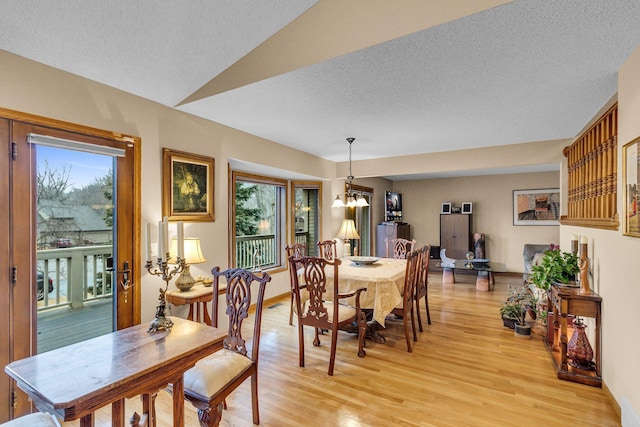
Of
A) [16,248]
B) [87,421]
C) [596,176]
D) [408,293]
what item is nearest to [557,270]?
[596,176]

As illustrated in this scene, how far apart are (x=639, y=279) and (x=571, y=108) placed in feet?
6.30

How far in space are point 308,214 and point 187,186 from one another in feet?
9.67

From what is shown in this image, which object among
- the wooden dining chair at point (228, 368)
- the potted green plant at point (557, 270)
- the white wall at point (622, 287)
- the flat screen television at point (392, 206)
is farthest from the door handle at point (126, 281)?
the flat screen television at point (392, 206)

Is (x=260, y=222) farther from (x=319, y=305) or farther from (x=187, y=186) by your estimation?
(x=319, y=305)

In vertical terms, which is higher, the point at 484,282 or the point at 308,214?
the point at 308,214

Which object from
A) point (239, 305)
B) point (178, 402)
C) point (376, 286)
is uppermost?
point (239, 305)

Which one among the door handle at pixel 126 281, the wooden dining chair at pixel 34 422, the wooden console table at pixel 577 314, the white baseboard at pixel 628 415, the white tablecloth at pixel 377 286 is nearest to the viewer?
the wooden dining chair at pixel 34 422

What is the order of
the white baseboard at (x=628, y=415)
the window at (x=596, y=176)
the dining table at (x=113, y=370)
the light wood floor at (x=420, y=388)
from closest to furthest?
1. the dining table at (x=113, y=370)
2. the white baseboard at (x=628, y=415)
3. the light wood floor at (x=420, y=388)
4. the window at (x=596, y=176)

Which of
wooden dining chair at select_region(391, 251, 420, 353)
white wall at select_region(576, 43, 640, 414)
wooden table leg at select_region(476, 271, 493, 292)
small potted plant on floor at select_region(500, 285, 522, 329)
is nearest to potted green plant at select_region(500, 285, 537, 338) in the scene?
small potted plant on floor at select_region(500, 285, 522, 329)

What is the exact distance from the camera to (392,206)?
797 centimetres

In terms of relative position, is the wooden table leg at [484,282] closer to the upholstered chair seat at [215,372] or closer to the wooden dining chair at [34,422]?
the upholstered chair seat at [215,372]

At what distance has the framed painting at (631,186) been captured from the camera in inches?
73.3

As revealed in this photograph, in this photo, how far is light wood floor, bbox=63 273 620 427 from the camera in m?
2.13

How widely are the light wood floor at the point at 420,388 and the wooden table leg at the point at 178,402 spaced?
0.64 meters
